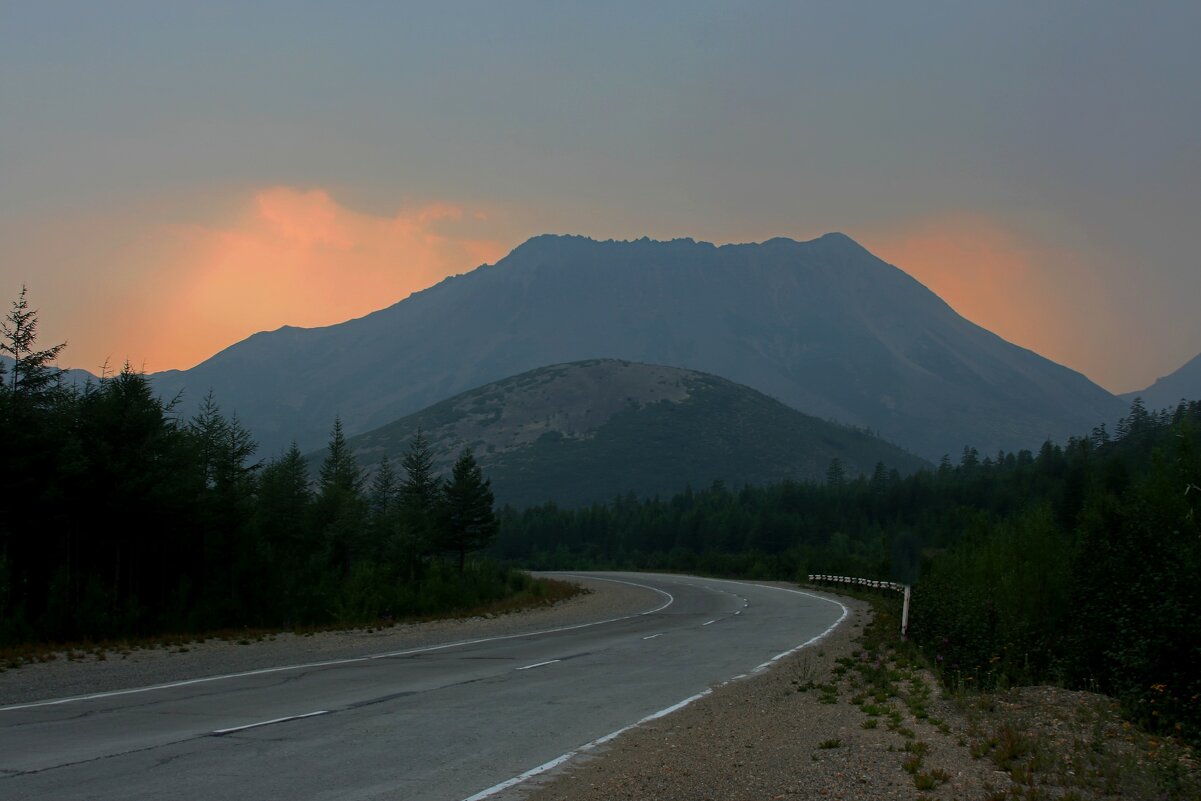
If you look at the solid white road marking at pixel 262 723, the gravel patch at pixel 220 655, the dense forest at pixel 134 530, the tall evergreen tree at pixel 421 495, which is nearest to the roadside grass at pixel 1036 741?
the solid white road marking at pixel 262 723

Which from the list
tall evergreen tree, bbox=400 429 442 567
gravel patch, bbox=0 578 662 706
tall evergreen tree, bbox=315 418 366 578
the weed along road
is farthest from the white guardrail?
tall evergreen tree, bbox=400 429 442 567

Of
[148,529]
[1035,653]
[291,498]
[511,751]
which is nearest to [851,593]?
[291,498]

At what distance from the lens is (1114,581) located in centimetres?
1691

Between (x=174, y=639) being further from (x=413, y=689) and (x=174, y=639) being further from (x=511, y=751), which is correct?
(x=511, y=751)

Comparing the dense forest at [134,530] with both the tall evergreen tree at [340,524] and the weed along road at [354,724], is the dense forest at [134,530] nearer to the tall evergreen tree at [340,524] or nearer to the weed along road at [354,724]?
the tall evergreen tree at [340,524]

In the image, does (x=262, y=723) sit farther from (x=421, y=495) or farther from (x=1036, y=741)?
(x=421, y=495)

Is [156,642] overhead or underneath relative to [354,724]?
underneath

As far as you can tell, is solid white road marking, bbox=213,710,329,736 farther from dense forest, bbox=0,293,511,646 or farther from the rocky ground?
dense forest, bbox=0,293,511,646

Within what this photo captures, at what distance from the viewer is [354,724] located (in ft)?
36.4

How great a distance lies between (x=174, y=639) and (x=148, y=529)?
5779 mm

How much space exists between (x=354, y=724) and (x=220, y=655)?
9.39 meters

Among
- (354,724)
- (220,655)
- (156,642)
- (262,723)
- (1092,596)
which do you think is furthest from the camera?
(156,642)

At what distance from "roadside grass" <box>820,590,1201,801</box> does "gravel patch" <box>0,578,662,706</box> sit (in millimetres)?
10704

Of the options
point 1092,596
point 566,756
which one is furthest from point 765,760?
point 1092,596
